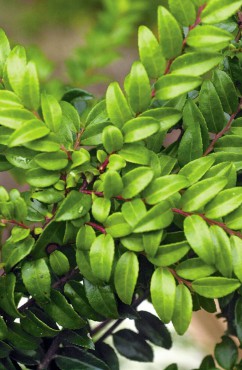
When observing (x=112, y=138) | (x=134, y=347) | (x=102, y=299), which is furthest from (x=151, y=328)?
(x=112, y=138)

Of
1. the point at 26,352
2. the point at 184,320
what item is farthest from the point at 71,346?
the point at 184,320

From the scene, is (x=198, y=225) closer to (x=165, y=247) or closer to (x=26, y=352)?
(x=165, y=247)

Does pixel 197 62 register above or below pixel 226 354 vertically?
above

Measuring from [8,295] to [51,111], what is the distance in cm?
17

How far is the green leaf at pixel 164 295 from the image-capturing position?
53 cm

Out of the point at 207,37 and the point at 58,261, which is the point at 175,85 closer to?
the point at 207,37

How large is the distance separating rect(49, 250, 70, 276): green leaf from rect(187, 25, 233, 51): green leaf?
0.22 m

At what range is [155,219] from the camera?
507 mm

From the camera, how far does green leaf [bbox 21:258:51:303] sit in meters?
0.55

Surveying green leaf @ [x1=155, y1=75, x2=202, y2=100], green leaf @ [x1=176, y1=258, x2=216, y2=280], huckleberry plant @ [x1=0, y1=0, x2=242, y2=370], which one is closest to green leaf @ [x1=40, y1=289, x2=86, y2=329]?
huckleberry plant @ [x1=0, y1=0, x2=242, y2=370]

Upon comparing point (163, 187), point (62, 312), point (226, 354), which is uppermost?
point (163, 187)

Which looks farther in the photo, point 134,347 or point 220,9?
point 134,347

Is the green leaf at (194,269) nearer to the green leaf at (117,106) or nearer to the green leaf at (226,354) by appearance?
A: the green leaf at (117,106)

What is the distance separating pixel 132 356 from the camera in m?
0.78
